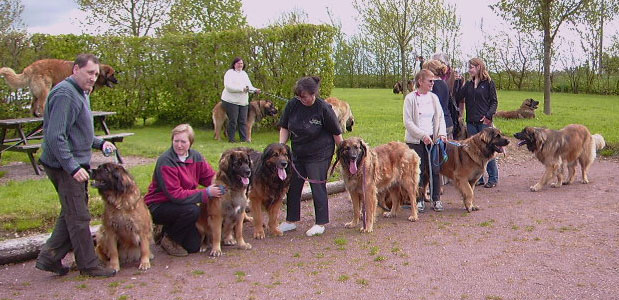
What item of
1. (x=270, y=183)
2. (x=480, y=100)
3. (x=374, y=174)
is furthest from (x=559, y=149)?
(x=270, y=183)

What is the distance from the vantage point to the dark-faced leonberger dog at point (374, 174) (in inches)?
248

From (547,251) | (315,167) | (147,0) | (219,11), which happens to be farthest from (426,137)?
(147,0)

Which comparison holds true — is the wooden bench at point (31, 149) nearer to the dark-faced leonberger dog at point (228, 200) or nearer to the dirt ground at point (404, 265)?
the dirt ground at point (404, 265)

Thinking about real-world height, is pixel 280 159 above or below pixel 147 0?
below

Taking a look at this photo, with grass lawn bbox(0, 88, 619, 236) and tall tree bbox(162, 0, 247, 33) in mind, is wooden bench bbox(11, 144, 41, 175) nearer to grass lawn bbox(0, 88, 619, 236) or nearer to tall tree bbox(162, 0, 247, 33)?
grass lawn bbox(0, 88, 619, 236)

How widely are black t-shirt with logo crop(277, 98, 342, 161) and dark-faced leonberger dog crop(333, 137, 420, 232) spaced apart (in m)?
Answer: 0.20

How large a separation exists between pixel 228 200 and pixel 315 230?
1253 millimetres

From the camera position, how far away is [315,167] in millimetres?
6270

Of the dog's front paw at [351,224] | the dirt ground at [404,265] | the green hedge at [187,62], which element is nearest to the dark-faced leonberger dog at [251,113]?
the green hedge at [187,62]

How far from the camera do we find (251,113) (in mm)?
12789

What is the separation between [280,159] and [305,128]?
0.56 metres

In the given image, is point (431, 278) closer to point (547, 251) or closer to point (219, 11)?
point (547, 251)

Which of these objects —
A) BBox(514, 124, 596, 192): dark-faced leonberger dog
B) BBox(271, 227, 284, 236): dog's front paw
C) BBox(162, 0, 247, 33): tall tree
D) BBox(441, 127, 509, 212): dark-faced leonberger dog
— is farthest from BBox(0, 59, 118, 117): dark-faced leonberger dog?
BBox(162, 0, 247, 33): tall tree

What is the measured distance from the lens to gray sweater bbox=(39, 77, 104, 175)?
4.39m
